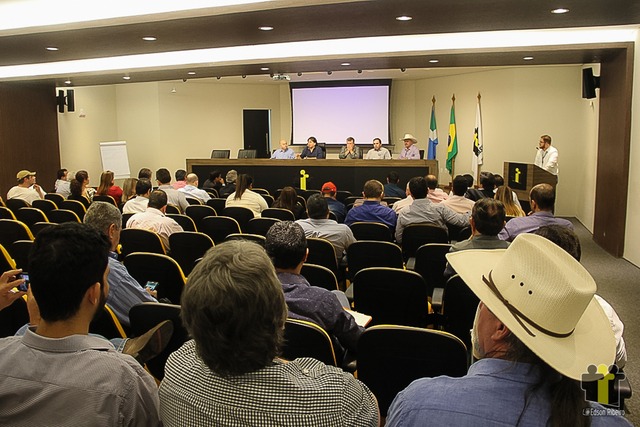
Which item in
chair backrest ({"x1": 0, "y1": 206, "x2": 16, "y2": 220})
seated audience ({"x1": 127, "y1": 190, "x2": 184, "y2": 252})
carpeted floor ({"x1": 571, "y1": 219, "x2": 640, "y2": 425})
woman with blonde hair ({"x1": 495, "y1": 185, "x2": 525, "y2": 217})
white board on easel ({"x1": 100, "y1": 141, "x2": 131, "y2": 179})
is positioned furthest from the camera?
white board on easel ({"x1": 100, "y1": 141, "x2": 131, "y2": 179})

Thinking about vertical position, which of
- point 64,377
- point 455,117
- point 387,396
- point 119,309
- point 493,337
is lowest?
point 387,396

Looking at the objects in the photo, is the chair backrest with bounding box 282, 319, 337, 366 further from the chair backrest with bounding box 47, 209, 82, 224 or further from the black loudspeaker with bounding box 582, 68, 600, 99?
the black loudspeaker with bounding box 582, 68, 600, 99

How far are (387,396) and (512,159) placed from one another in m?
10.8

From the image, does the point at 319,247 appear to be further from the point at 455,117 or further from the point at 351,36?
the point at 455,117

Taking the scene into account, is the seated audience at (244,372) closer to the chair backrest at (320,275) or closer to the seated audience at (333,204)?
the chair backrest at (320,275)

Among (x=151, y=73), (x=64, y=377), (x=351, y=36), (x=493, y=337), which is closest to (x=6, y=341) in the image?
(x=64, y=377)

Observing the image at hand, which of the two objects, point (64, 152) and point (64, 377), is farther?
point (64, 152)

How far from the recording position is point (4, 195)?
458 inches

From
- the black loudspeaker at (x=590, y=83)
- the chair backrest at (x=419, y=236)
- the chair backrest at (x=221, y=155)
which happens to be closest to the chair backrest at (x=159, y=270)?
the chair backrest at (x=419, y=236)

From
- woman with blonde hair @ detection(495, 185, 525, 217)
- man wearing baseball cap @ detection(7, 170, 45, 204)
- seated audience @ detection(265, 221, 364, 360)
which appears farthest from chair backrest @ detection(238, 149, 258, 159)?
seated audience @ detection(265, 221, 364, 360)

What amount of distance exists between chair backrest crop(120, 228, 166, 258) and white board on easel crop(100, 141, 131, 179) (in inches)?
422

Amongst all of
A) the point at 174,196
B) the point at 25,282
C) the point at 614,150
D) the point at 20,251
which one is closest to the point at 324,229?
the point at 20,251

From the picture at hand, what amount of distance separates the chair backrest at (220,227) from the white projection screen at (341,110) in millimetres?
10101

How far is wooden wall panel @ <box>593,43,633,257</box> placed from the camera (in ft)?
25.1
